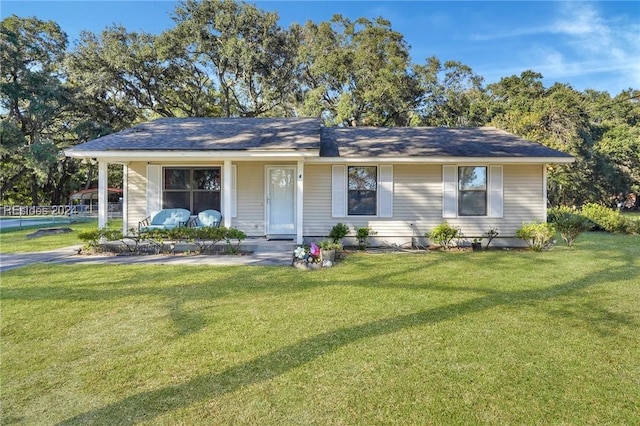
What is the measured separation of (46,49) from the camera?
25.0 meters

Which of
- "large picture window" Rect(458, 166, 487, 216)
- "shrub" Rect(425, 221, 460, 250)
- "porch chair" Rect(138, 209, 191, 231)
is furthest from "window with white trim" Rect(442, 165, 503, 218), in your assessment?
"porch chair" Rect(138, 209, 191, 231)

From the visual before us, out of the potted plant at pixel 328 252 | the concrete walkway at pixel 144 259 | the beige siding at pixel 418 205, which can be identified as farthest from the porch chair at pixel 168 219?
the potted plant at pixel 328 252

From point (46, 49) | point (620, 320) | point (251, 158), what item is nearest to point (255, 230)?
point (251, 158)

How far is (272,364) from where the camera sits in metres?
3.35

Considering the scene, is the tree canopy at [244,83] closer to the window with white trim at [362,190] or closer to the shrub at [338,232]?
the window with white trim at [362,190]

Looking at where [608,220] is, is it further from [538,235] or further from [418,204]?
[418,204]

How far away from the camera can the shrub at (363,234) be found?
987 cm

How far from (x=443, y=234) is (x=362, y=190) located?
2.51 m

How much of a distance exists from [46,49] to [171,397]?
30.9 meters

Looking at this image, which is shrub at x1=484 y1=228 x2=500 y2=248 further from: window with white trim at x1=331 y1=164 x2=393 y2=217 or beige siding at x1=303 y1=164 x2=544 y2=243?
window with white trim at x1=331 y1=164 x2=393 y2=217

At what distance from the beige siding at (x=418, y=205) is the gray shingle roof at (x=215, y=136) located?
1.17 meters

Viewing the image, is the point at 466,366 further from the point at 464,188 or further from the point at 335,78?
the point at 335,78

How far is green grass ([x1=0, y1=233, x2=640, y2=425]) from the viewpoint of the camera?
2686 millimetres

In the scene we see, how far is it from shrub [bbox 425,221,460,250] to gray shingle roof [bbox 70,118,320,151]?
3864 mm
